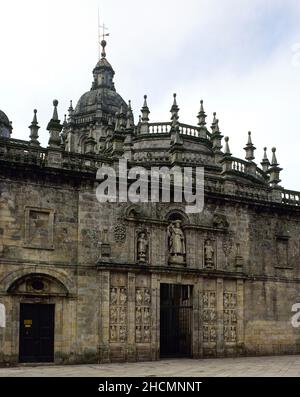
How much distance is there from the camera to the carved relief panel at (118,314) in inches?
916

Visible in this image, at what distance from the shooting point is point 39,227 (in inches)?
888

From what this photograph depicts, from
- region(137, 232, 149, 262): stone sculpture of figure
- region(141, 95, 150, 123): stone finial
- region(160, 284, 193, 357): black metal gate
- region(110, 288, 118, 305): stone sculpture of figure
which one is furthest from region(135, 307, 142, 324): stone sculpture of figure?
region(141, 95, 150, 123): stone finial

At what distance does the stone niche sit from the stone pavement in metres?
4.58

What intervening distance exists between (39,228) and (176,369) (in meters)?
7.51

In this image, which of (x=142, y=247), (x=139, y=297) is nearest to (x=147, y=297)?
(x=139, y=297)

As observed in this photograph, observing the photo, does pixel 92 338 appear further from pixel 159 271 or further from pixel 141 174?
pixel 141 174

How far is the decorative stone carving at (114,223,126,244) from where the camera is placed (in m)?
24.2

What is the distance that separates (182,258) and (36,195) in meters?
7.17

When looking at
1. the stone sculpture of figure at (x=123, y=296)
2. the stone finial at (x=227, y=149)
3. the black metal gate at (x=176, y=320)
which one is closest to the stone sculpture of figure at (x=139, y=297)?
the stone sculpture of figure at (x=123, y=296)

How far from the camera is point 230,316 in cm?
2631

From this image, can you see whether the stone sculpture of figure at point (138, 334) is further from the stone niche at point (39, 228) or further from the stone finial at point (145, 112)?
the stone finial at point (145, 112)

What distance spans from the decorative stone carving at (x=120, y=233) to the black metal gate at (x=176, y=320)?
11.3ft

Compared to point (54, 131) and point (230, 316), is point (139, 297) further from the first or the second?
point (54, 131)

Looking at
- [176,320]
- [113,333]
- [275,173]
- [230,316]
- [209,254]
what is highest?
[275,173]
